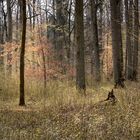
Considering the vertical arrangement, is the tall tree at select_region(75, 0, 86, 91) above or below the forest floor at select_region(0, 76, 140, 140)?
above

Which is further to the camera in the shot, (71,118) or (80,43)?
(80,43)

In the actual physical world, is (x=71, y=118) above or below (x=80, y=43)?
below

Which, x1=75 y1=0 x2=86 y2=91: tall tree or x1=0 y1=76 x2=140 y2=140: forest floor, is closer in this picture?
x1=0 y1=76 x2=140 y2=140: forest floor

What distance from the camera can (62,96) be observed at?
14250 mm

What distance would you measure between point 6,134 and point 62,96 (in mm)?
5542

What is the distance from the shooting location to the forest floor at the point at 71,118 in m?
8.71

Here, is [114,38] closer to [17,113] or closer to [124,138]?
[17,113]

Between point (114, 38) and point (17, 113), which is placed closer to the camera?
point (17, 113)

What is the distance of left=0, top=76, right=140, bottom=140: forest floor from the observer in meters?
8.71

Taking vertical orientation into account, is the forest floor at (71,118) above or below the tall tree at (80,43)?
below

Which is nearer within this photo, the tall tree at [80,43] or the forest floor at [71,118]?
the forest floor at [71,118]

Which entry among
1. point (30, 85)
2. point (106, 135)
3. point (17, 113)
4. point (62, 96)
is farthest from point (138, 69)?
point (106, 135)

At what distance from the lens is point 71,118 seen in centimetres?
1062

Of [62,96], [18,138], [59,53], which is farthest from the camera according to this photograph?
[59,53]
